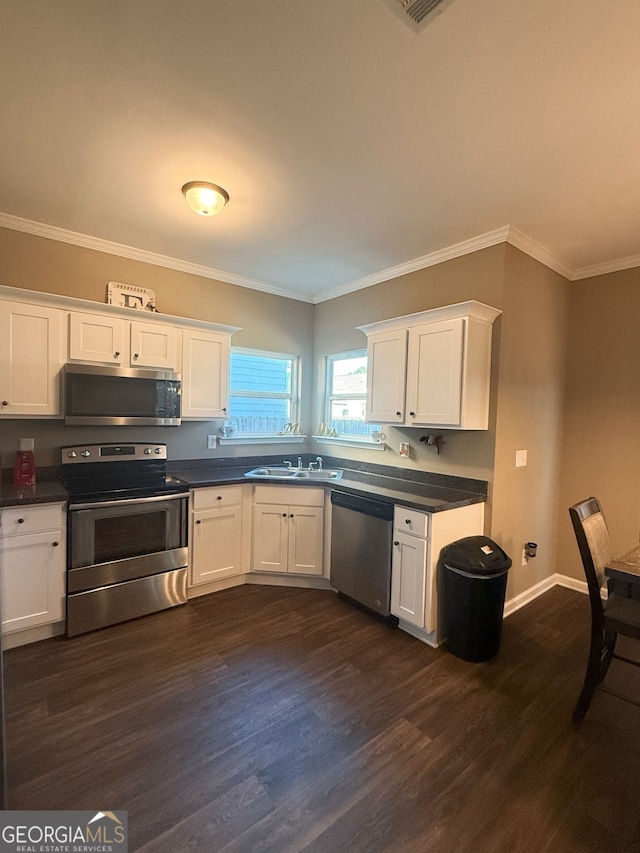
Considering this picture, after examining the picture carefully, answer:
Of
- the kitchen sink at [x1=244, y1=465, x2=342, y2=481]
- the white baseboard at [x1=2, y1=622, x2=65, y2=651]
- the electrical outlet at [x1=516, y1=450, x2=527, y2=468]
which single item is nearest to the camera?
the white baseboard at [x1=2, y1=622, x2=65, y2=651]

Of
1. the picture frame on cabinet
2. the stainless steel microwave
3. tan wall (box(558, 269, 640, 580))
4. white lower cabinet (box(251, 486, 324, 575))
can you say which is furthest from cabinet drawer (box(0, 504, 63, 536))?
tan wall (box(558, 269, 640, 580))

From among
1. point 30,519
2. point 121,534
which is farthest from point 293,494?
point 30,519

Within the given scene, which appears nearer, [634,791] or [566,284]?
[634,791]

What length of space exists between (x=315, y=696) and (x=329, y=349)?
10.1 ft

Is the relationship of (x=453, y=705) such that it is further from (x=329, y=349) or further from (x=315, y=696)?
(x=329, y=349)

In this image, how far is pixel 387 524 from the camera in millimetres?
2656

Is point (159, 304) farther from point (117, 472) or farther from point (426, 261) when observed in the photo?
point (426, 261)

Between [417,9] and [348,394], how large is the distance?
2.91 m

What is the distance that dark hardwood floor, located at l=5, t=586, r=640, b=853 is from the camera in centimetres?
139

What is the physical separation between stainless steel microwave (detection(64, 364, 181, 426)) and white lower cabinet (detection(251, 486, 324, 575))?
101 centimetres

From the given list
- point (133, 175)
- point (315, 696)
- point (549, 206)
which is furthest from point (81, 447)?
point (549, 206)

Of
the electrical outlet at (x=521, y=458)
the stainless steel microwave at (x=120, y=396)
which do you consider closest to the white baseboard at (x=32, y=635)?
the stainless steel microwave at (x=120, y=396)

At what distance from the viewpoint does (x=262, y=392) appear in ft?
13.1

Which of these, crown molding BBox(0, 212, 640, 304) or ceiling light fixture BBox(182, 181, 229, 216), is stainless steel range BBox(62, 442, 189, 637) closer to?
crown molding BBox(0, 212, 640, 304)
